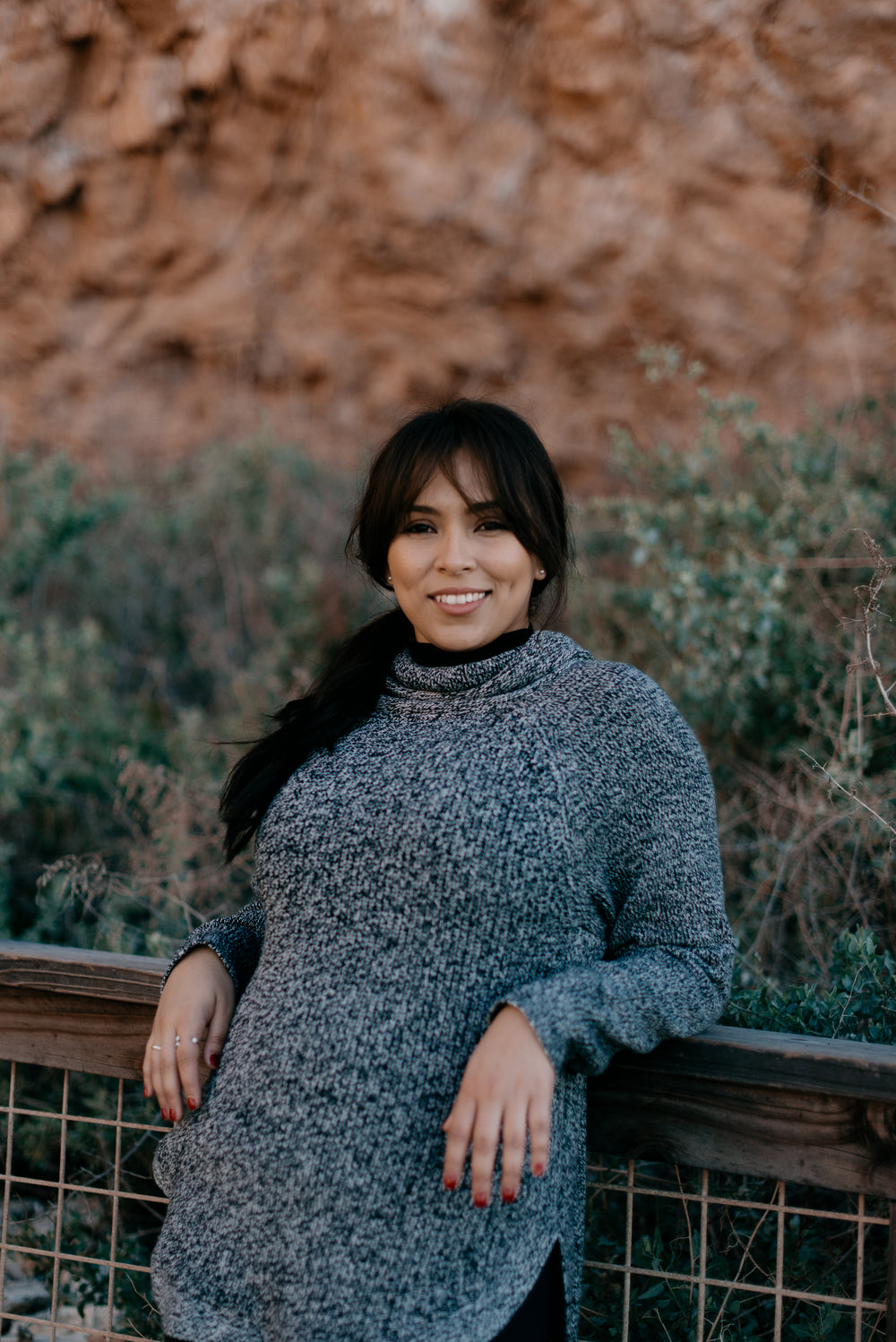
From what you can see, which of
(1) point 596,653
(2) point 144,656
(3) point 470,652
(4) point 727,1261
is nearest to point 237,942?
(3) point 470,652

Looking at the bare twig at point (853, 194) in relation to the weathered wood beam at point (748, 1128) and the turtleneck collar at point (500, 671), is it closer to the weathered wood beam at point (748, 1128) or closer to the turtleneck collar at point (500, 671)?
the turtleneck collar at point (500, 671)

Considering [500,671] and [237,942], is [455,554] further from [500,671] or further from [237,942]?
[237,942]

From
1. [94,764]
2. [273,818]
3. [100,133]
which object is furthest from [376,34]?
[273,818]

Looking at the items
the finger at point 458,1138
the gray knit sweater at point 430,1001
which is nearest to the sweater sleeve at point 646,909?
the gray knit sweater at point 430,1001

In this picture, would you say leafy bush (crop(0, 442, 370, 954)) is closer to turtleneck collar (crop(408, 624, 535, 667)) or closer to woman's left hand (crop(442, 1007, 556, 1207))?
turtleneck collar (crop(408, 624, 535, 667))

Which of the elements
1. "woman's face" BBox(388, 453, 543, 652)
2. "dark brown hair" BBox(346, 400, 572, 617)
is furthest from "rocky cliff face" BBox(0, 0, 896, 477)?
"woman's face" BBox(388, 453, 543, 652)

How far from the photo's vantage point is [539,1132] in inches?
44.9

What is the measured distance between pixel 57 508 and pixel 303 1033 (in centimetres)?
377

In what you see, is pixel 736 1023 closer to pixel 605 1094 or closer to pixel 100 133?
pixel 605 1094

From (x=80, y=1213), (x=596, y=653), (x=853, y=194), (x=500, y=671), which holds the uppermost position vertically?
(x=853, y=194)

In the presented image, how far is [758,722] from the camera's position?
3.36 m

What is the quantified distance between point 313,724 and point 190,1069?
53 centimetres

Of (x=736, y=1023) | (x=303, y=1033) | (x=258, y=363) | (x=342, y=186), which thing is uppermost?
(x=342, y=186)

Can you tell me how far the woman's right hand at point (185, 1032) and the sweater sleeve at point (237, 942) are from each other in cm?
3
